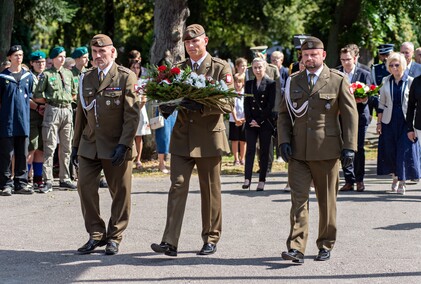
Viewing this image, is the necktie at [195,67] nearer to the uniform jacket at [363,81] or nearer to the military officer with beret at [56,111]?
the uniform jacket at [363,81]

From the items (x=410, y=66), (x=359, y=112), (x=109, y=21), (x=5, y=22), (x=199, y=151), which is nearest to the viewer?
(x=199, y=151)

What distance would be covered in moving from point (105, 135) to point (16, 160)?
5.19 metres

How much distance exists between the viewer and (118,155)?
8930 millimetres

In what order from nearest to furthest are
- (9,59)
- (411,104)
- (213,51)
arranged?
(411,104)
(9,59)
(213,51)

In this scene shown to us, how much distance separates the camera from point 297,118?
29.3ft

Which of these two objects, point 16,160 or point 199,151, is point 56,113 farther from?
point 199,151

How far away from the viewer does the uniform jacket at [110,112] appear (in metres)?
9.14

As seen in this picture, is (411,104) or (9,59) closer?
(411,104)

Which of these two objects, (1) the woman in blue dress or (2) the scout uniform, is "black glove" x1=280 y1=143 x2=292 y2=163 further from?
(1) the woman in blue dress

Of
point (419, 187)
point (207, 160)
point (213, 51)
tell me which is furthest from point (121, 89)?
point (213, 51)

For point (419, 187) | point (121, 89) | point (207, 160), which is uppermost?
point (121, 89)

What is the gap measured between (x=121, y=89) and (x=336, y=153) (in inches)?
83.6

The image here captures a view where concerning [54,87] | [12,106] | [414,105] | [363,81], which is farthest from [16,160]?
[414,105]

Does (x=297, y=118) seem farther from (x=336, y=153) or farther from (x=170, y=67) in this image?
(x=170, y=67)
